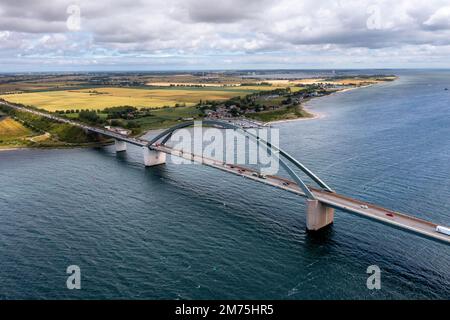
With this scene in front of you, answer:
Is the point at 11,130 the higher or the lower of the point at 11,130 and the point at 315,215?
the higher

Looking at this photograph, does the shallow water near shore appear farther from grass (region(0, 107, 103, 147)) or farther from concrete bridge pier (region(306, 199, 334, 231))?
grass (region(0, 107, 103, 147))

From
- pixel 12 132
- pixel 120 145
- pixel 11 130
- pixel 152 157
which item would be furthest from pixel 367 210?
pixel 11 130

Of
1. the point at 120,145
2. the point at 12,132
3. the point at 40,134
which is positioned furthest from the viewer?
the point at 12,132

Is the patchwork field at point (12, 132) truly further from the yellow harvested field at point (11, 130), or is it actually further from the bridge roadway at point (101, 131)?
the bridge roadway at point (101, 131)

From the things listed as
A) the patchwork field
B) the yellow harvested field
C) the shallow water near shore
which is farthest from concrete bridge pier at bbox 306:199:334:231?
the yellow harvested field

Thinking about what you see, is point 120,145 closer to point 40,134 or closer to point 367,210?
point 40,134
